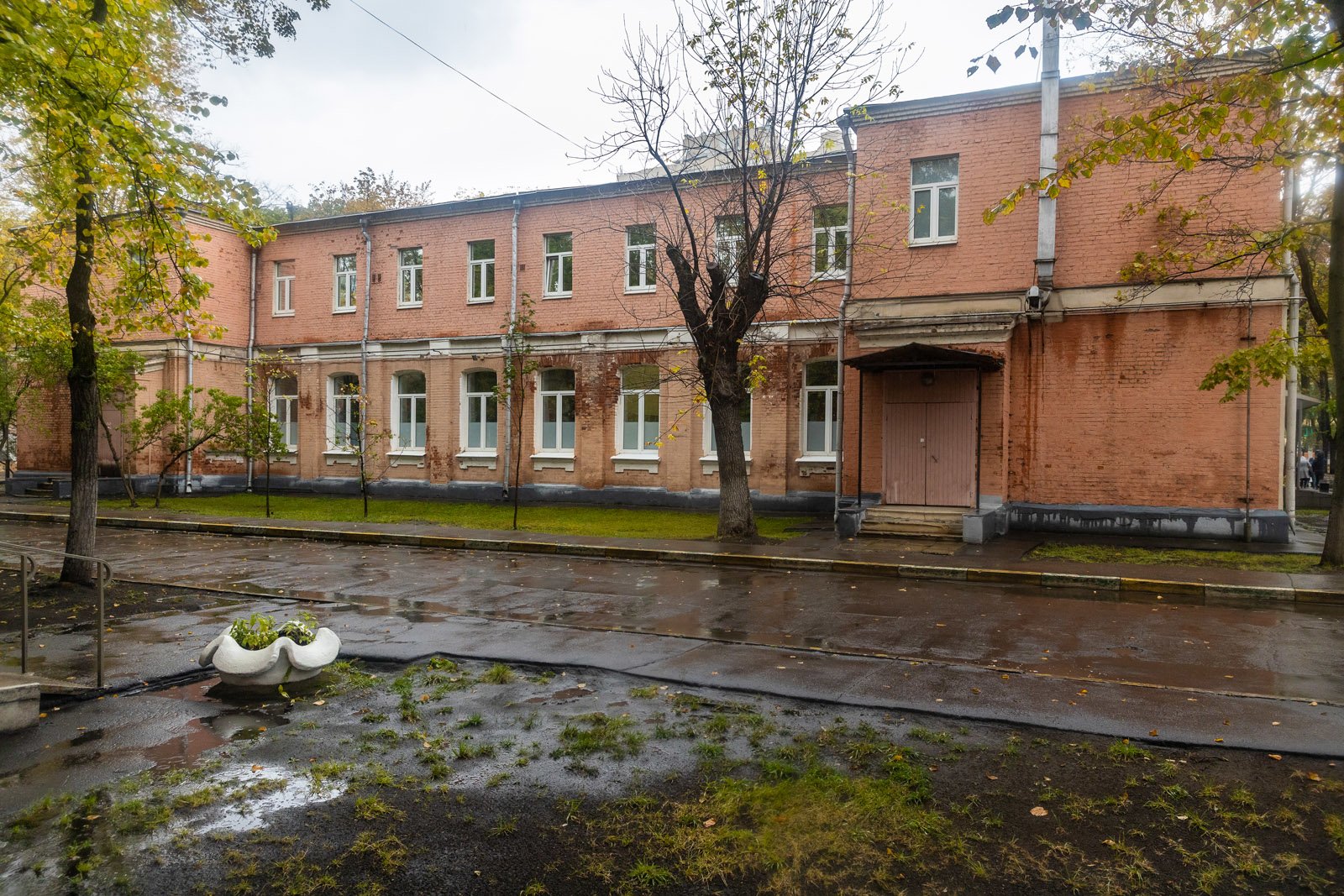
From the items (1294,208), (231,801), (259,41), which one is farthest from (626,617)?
(1294,208)

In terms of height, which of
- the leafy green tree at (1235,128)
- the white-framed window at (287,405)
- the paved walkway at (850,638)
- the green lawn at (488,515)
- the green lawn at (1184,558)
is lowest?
the paved walkway at (850,638)

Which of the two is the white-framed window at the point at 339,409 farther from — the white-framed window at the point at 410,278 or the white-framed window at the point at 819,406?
the white-framed window at the point at 819,406

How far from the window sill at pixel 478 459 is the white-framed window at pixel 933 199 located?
44.0 feet

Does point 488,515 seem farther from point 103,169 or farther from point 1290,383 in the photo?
point 1290,383

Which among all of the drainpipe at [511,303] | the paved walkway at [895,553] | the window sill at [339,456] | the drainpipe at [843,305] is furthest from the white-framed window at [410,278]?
the drainpipe at [843,305]

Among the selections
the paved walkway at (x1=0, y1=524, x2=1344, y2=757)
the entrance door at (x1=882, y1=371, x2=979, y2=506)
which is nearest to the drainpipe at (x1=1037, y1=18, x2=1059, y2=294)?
the entrance door at (x1=882, y1=371, x2=979, y2=506)

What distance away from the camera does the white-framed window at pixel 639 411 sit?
23625 mm

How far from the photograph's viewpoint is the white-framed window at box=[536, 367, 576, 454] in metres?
25.1

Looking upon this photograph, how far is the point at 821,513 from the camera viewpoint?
2103 centimetres

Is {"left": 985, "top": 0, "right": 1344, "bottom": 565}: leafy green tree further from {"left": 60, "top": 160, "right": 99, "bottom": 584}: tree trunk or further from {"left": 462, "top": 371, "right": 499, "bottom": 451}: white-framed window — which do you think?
{"left": 462, "top": 371, "right": 499, "bottom": 451}: white-framed window

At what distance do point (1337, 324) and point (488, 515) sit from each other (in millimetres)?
17297

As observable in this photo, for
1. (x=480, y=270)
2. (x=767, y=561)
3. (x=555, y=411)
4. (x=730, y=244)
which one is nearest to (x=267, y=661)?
(x=767, y=561)

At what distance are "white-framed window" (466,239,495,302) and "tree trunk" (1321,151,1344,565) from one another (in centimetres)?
2010

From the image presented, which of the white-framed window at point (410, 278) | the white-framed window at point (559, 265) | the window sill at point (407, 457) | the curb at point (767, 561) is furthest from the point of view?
the white-framed window at point (410, 278)
